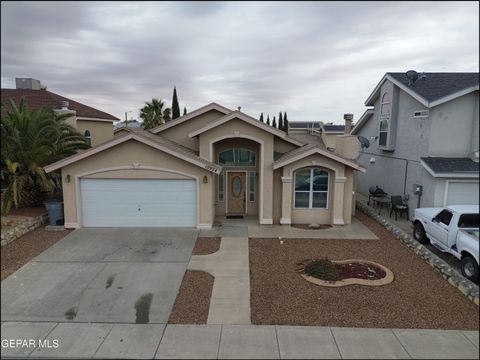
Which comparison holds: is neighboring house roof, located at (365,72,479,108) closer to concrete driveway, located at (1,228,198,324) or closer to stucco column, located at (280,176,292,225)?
concrete driveway, located at (1,228,198,324)

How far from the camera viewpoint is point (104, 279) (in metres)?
7.25

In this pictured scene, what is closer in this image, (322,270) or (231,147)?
(322,270)

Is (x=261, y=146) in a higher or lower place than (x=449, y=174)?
higher

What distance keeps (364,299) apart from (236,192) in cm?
785

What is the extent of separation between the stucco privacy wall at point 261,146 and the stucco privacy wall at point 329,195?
2.02 ft

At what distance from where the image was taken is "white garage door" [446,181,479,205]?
2.49 metres

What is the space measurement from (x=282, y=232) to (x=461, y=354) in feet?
23.9

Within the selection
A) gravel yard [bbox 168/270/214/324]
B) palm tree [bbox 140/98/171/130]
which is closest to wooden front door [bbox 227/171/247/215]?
gravel yard [bbox 168/270/214/324]

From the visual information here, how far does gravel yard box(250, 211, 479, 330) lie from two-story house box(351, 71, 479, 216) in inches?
105

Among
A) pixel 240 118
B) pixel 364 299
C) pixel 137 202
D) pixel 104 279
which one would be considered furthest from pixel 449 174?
pixel 137 202

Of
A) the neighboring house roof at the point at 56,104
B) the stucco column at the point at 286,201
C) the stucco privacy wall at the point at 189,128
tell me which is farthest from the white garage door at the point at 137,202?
the neighboring house roof at the point at 56,104

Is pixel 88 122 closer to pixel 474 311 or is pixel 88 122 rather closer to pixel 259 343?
pixel 259 343

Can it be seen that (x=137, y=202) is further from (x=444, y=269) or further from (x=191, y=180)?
(x=444, y=269)

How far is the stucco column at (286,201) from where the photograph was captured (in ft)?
39.2
